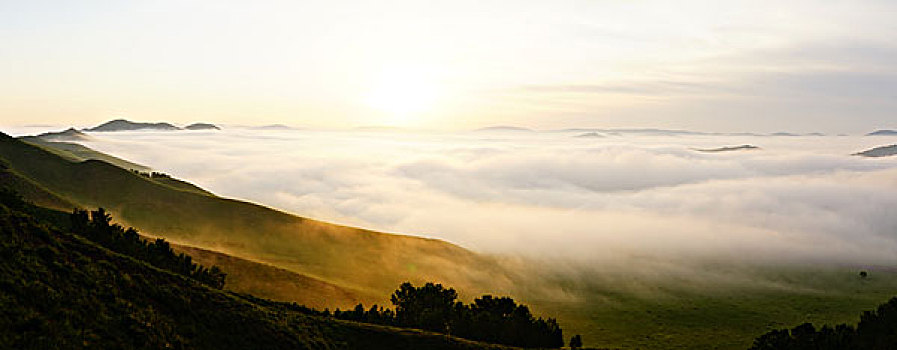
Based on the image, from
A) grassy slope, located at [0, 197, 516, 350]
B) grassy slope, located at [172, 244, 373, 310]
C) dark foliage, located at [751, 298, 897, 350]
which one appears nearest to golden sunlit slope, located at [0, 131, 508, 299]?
grassy slope, located at [172, 244, 373, 310]

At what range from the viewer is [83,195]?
5162 inches

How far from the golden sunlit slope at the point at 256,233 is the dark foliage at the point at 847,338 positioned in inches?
2618

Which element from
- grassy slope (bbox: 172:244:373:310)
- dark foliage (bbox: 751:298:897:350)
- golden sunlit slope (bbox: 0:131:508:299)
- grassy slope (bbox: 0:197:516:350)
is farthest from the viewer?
golden sunlit slope (bbox: 0:131:508:299)

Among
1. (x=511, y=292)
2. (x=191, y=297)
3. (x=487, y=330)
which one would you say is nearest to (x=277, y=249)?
(x=511, y=292)

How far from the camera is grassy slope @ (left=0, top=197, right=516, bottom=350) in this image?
2386 centimetres

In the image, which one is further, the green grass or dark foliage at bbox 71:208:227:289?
the green grass

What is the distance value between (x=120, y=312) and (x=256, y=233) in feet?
339

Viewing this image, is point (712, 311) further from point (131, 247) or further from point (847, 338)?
point (131, 247)

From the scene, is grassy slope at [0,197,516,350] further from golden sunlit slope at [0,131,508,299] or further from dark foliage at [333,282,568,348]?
golden sunlit slope at [0,131,508,299]

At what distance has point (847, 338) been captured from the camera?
A: 49.0 m

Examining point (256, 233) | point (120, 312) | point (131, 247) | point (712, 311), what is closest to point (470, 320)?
point (120, 312)

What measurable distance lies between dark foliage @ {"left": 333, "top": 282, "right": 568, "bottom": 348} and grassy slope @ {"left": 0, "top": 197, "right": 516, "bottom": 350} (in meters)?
10.4

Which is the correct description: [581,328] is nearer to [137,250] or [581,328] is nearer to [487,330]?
[487,330]

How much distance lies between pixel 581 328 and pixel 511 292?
27.3m
